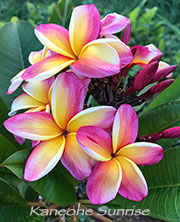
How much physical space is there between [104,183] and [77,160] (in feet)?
0.19

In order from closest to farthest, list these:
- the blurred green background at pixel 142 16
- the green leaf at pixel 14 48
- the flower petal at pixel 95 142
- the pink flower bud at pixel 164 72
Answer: the flower petal at pixel 95 142
the pink flower bud at pixel 164 72
the green leaf at pixel 14 48
the blurred green background at pixel 142 16

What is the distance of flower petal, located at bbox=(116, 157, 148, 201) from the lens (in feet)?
1.59

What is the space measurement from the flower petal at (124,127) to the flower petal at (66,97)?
76mm

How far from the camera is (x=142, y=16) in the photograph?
1.92 m

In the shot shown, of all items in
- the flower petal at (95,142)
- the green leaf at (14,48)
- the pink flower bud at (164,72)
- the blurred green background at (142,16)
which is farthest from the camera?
the blurred green background at (142,16)

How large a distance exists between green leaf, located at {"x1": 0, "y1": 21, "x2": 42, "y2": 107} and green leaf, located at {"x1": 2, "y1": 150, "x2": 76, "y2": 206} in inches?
11.3

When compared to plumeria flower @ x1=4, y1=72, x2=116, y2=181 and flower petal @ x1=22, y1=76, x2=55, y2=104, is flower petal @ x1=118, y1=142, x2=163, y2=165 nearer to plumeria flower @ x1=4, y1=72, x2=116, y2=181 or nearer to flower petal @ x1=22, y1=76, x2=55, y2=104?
plumeria flower @ x1=4, y1=72, x2=116, y2=181

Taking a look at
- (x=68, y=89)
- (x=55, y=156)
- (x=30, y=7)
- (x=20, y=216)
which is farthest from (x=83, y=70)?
(x=30, y=7)

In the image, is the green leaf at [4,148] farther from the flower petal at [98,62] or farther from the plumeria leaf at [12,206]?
the flower petal at [98,62]

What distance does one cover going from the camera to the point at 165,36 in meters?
2.13

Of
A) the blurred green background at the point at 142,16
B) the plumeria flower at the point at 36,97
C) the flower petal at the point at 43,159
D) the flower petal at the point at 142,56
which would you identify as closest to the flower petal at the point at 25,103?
the plumeria flower at the point at 36,97

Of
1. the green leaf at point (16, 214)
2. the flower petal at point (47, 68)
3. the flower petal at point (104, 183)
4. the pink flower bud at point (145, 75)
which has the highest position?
the flower petal at point (47, 68)

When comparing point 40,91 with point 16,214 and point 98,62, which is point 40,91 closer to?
point 98,62

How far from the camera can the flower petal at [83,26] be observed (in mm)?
532
